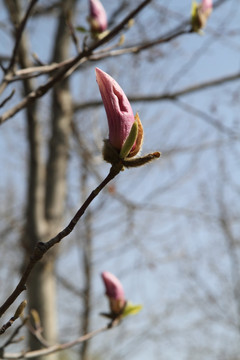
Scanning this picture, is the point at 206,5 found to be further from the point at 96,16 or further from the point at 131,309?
the point at 131,309

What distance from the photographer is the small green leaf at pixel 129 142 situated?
58 centimetres

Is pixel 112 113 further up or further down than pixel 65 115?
further up

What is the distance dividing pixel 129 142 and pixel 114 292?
0.62 metres

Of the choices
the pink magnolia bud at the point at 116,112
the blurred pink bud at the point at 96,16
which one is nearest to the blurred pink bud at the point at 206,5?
the blurred pink bud at the point at 96,16

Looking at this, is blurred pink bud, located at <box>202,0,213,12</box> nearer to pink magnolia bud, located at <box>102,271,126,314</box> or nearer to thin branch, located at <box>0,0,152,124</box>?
thin branch, located at <box>0,0,152,124</box>

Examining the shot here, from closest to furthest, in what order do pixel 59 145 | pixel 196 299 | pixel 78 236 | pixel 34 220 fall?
pixel 34 220
pixel 59 145
pixel 78 236
pixel 196 299

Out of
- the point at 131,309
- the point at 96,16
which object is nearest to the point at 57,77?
the point at 96,16

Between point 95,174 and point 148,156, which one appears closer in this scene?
point 148,156

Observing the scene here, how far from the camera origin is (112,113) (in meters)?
0.60

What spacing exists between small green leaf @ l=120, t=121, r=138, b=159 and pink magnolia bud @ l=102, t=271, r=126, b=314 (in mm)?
567

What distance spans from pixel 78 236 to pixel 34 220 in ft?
4.63

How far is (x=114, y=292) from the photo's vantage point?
1.12 meters

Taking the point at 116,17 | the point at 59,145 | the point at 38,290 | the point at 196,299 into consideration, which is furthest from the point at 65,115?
the point at 196,299

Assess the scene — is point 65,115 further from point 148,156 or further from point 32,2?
point 148,156
